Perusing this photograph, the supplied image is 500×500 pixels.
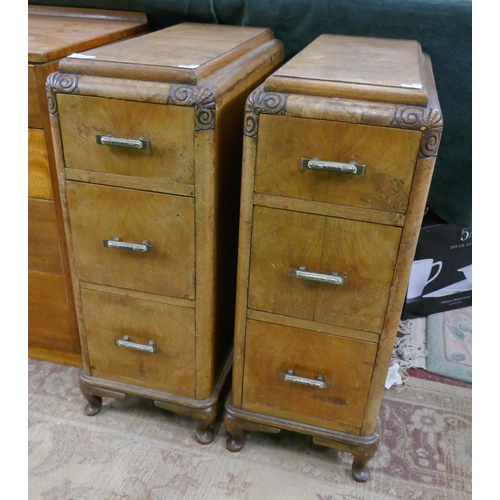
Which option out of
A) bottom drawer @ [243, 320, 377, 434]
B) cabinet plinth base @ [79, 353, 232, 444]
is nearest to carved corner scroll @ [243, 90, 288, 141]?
bottom drawer @ [243, 320, 377, 434]

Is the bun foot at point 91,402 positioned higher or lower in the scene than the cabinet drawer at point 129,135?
lower

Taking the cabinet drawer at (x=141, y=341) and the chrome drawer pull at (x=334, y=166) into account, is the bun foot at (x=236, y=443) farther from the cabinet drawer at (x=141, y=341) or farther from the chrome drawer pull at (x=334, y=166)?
the chrome drawer pull at (x=334, y=166)

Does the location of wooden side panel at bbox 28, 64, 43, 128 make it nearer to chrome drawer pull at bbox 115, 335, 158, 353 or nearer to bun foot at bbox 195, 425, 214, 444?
chrome drawer pull at bbox 115, 335, 158, 353

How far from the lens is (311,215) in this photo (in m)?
0.86

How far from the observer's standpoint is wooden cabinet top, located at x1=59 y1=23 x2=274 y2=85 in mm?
844

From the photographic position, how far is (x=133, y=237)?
0.98 m

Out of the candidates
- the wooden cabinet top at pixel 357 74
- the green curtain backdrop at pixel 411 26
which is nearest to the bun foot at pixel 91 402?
the wooden cabinet top at pixel 357 74

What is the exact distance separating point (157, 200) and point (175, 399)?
1.56 feet

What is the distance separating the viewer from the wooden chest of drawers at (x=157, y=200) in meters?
0.86

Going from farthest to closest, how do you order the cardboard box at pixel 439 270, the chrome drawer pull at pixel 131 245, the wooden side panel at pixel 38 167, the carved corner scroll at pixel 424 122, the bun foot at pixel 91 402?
the cardboard box at pixel 439 270, the bun foot at pixel 91 402, the wooden side panel at pixel 38 167, the chrome drawer pull at pixel 131 245, the carved corner scroll at pixel 424 122

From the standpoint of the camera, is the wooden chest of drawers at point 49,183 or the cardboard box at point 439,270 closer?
the wooden chest of drawers at point 49,183

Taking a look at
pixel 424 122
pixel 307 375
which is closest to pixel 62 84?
pixel 424 122

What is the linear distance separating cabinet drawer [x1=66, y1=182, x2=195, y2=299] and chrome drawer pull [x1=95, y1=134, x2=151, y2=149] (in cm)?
9

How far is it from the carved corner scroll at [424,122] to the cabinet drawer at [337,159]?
11 mm
